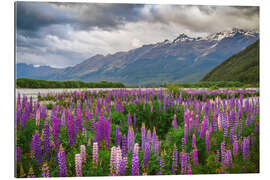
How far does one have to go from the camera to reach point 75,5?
4.91 m

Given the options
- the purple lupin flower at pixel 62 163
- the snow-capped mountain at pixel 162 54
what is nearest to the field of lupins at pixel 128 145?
the purple lupin flower at pixel 62 163

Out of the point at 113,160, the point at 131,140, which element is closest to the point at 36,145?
the point at 113,160

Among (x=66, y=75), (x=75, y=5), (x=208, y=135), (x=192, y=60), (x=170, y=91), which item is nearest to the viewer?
(x=208, y=135)

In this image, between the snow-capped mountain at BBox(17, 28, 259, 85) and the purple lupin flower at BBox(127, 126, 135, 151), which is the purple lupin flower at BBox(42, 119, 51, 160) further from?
the snow-capped mountain at BBox(17, 28, 259, 85)

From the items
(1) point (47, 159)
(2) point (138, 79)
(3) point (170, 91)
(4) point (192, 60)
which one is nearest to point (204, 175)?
(1) point (47, 159)

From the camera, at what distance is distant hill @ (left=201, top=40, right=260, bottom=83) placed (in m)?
5.57

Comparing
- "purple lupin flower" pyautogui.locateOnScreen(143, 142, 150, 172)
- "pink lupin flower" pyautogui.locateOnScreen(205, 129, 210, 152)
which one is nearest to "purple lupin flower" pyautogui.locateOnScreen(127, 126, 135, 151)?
"purple lupin flower" pyautogui.locateOnScreen(143, 142, 150, 172)

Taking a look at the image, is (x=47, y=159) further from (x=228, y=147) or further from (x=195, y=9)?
(x=195, y=9)

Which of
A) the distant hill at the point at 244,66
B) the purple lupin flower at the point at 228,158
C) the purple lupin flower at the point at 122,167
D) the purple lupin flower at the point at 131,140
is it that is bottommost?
the purple lupin flower at the point at 228,158

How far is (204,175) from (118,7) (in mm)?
3684

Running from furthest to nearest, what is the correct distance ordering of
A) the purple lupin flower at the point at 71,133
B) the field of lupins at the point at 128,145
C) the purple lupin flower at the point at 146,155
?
the purple lupin flower at the point at 71,133
the field of lupins at the point at 128,145
the purple lupin flower at the point at 146,155

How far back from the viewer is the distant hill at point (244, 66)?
5574 millimetres

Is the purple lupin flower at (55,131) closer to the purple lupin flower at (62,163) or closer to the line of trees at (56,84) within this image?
the purple lupin flower at (62,163)
